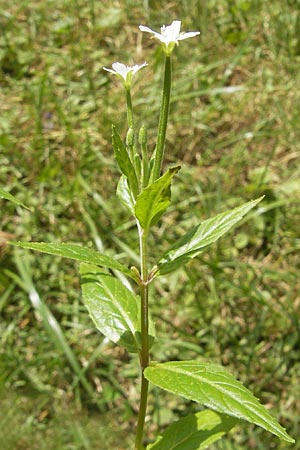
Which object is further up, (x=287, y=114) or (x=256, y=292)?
(x=287, y=114)

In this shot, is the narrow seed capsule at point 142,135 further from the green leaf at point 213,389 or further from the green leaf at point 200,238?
the green leaf at point 213,389

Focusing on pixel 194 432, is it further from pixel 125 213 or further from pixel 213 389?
pixel 125 213

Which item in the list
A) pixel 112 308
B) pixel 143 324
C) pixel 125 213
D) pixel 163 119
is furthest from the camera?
pixel 125 213

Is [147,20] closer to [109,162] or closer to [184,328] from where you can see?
[109,162]

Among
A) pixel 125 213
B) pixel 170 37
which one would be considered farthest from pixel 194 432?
pixel 125 213

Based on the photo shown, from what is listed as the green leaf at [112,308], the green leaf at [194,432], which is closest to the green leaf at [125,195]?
the green leaf at [112,308]

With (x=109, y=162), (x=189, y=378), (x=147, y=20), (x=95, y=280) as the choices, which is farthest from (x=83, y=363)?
(x=147, y=20)
